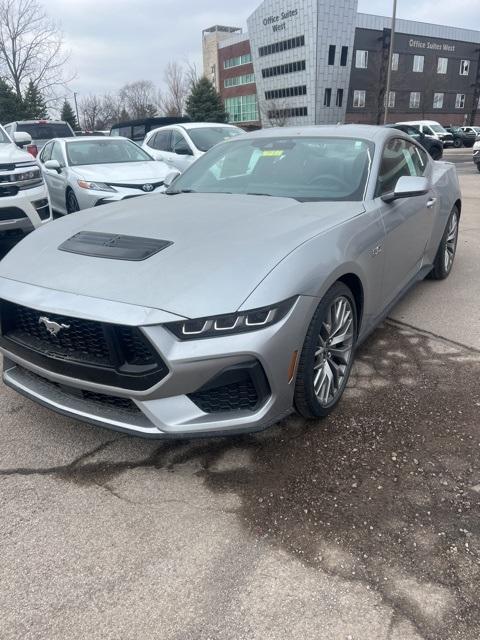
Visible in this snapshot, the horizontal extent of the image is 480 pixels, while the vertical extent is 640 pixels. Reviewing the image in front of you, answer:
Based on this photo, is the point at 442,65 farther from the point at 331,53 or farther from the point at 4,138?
the point at 4,138

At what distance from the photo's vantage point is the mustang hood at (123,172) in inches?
302

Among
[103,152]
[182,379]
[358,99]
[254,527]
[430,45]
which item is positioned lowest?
[254,527]

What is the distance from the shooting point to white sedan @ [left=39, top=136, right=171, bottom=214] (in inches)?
298

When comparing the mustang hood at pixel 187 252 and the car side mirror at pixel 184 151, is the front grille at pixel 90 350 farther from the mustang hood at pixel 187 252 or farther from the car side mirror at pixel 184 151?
the car side mirror at pixel 184 151

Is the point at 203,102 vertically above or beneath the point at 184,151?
above

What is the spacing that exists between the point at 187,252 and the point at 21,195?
4282mm

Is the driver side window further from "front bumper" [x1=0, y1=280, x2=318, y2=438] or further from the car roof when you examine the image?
"front bumper" [x1=0, y1=280, x2=318, y2=438]

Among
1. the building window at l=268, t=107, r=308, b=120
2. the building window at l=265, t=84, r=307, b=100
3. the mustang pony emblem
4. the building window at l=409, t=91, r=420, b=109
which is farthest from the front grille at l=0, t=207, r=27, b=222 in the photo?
the building window at l=409, t=91, r=420, b=109

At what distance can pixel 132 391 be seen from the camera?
2213mm

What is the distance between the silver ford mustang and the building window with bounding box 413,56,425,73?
65547mm

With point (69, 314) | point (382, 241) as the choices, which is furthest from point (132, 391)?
point (382, 241)

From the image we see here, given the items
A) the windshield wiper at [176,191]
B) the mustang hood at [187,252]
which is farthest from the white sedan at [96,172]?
the mustang hood at [187,252]

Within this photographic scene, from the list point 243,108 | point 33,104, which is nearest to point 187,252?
point 33,104

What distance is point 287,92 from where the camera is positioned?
5831cm
